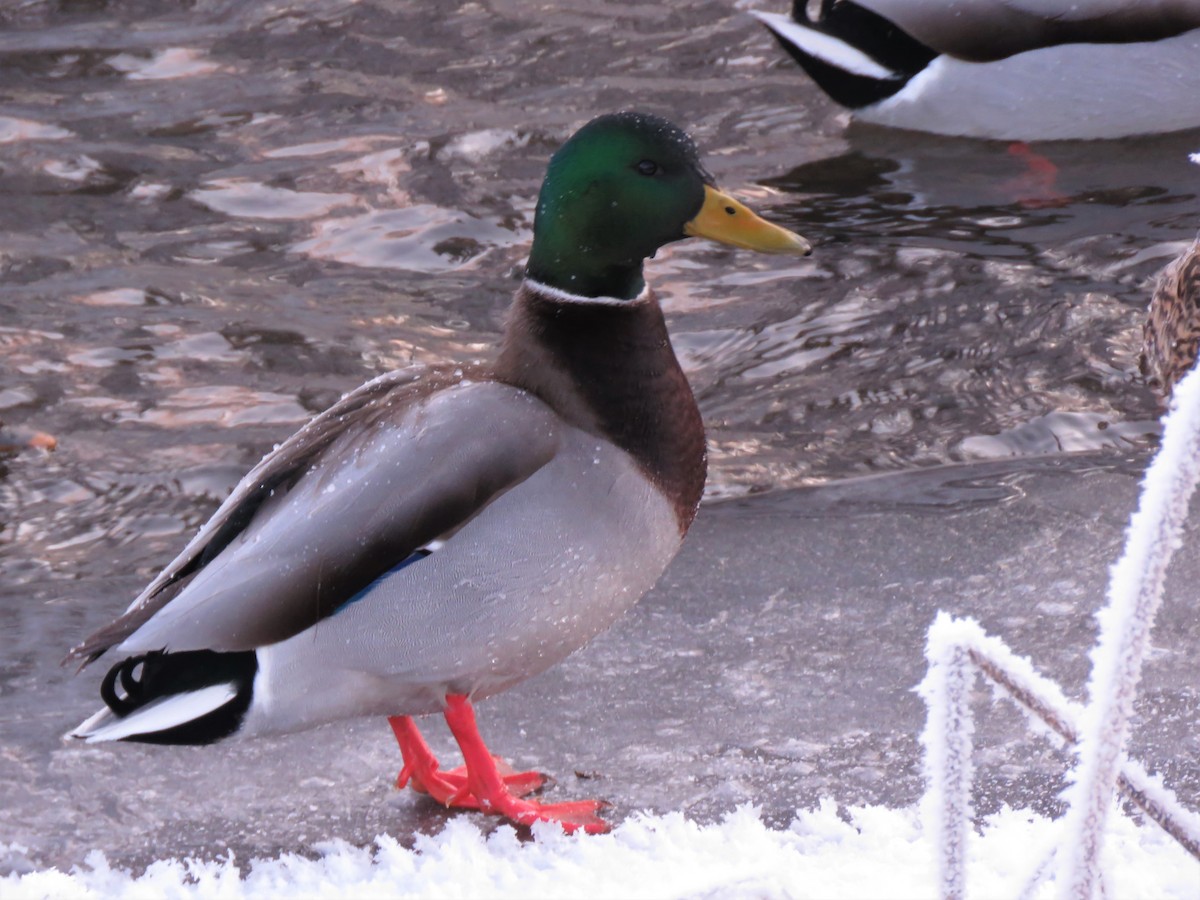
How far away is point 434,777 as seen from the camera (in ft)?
9.46

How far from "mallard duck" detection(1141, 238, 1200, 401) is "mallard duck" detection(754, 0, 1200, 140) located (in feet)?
6.88

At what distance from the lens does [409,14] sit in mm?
8586

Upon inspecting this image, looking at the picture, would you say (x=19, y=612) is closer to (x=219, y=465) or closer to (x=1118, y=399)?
(x=219, y=465)

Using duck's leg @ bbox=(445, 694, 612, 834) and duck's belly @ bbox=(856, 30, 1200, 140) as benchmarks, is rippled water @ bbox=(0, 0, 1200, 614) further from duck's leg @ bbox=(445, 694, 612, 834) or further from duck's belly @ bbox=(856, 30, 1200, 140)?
duck's leg @ bbox=(445, 694, 612, 834)

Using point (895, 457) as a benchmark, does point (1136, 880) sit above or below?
above

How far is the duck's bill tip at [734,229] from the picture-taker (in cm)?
317

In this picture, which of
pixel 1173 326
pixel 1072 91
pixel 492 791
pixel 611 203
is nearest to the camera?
pixel 492 791

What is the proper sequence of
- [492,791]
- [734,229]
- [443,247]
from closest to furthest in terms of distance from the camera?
[492,791]
[734,229]
[443,247]

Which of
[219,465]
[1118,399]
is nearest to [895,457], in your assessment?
[1118,399]

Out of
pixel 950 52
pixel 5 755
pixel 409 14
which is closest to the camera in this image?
pixel 5 755

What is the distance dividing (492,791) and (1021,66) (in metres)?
5.13

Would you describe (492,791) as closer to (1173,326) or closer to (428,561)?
(428,561)

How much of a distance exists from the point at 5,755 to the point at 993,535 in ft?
6.87

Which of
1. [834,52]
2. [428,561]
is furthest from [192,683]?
[834,52]
